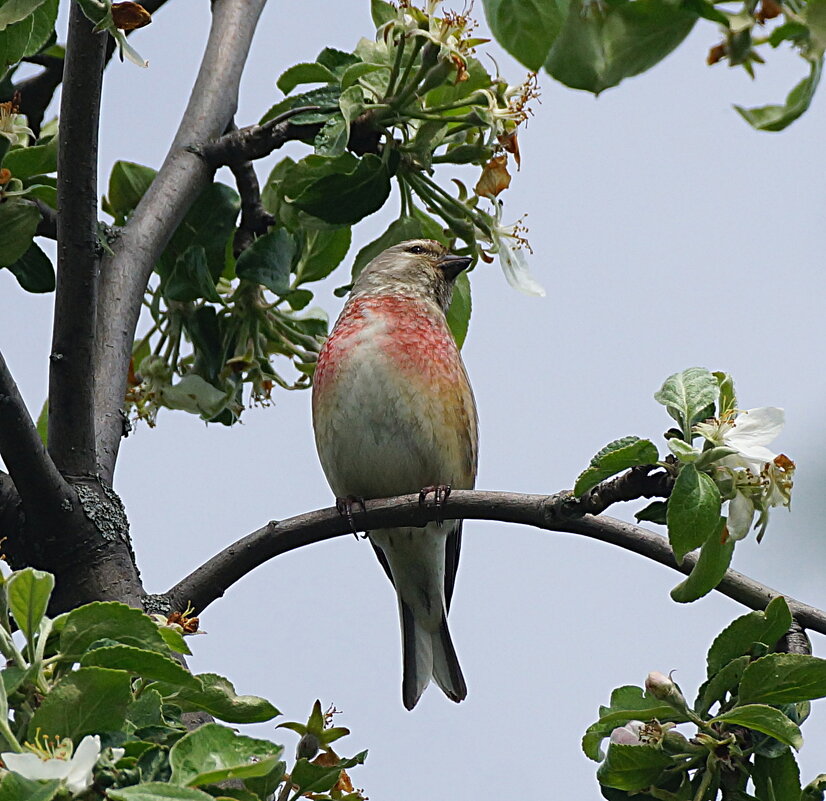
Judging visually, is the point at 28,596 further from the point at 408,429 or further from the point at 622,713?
the point at 408,429

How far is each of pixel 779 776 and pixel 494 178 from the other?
1.58m

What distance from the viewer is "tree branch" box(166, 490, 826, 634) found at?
2.35 m

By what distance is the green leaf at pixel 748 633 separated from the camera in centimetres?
222

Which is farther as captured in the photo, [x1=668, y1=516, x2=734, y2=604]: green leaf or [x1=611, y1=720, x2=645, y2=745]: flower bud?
[x1=611, y1=720, x2=645, y2=745]: flower bud

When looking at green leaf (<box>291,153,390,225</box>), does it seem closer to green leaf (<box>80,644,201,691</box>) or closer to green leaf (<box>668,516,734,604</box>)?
green leaf (<box>668,516,734,604</box>)

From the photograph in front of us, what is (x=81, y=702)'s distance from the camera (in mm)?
1586

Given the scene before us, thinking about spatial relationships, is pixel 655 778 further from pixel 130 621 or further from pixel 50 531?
pixel 50 531

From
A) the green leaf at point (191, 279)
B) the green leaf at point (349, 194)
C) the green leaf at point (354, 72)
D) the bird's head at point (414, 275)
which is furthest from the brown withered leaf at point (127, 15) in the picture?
the bird's head at point (414, 275)

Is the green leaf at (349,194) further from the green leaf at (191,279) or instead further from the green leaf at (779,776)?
the green leaf at (779,776)

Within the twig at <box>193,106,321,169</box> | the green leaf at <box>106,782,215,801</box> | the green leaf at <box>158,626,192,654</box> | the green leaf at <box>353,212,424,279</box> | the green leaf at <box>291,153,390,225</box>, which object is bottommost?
the green leaf at <box>106,782,215,801</box>

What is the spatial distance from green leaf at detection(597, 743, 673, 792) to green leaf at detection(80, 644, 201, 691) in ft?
2.90

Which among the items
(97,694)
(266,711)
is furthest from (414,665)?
(97,694)

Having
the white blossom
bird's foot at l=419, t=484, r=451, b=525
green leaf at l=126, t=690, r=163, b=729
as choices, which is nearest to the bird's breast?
bird's foot at l=419, t=484, r=451, b=525

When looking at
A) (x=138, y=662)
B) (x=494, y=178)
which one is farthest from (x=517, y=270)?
(x=138, y=662)
